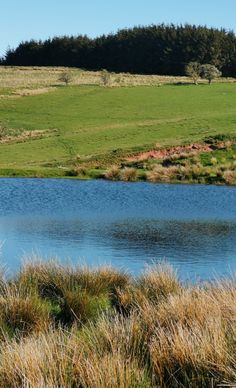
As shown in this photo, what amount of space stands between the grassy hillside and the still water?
335 inches

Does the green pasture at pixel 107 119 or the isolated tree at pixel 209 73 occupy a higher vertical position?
the isolated tree at pixel 209 73

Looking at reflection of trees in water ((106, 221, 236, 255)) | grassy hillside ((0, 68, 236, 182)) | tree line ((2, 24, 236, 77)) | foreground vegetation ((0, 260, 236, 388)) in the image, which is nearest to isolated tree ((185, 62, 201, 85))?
grassy hillside ((0, 68, 236, 182))

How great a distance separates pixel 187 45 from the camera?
12050 cm

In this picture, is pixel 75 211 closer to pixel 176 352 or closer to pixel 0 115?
pixel 176 352

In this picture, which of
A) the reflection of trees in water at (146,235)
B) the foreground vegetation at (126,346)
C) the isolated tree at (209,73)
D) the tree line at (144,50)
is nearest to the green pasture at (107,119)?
the isolated tree at (209,73)

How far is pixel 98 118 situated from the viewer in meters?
62.9

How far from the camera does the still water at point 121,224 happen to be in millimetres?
17344

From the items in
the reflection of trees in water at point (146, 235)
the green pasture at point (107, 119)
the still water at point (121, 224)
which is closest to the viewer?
the still water at point (121, 224)

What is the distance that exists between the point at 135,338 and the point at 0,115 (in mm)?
59151

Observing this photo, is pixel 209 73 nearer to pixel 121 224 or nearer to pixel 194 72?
pixel 194 72

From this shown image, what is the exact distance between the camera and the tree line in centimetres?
11738

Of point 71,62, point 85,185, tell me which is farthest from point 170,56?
point 85,185

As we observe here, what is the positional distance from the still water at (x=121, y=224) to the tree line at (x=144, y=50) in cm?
8204

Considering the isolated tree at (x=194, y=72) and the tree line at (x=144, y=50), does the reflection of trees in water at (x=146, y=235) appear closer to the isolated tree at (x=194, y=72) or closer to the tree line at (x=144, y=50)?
the isolated tree at (x=194, y=72)
